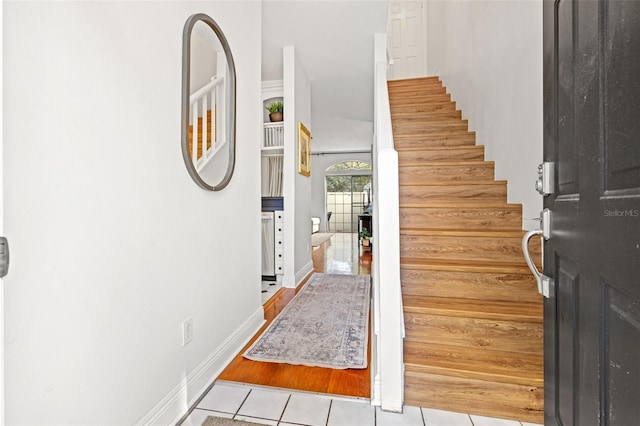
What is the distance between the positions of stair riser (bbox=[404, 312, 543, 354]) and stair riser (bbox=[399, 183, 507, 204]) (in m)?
1.08

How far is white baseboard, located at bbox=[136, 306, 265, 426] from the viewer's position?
4.09 ft

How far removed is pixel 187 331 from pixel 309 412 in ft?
2.26

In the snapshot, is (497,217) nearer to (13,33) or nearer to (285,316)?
(285,316)

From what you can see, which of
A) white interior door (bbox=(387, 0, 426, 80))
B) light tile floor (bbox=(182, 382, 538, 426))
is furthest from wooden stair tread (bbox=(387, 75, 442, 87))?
light tile floor (bbox=(182, 382, 538, 426))

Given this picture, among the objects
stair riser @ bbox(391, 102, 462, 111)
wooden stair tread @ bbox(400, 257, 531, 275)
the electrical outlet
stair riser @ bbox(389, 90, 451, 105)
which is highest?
stair riser @ bbox(389, 90, 451, 105)

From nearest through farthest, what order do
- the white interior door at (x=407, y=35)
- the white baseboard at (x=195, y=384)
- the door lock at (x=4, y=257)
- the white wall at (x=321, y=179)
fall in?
the door lock at (x=4, y=257), the white baseboard at (x=195, y=384), the white interior door at (x=407, y=35), the white wall at (x=321, y=179)

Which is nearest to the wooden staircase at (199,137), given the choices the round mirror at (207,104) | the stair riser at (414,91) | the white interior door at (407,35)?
the round mirror at (207,104)

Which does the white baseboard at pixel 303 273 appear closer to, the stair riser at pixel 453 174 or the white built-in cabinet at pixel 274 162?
the white built-in cabinet at pixel 274 162

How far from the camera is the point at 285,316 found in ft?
8.22

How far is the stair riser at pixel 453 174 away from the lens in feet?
8.59

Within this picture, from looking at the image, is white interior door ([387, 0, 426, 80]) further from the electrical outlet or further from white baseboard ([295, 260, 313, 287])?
the electrical outlet

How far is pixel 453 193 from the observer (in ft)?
8.13

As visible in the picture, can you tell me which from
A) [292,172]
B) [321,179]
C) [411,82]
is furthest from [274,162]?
[321,179]

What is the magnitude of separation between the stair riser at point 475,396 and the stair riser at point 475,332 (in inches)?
8.2
